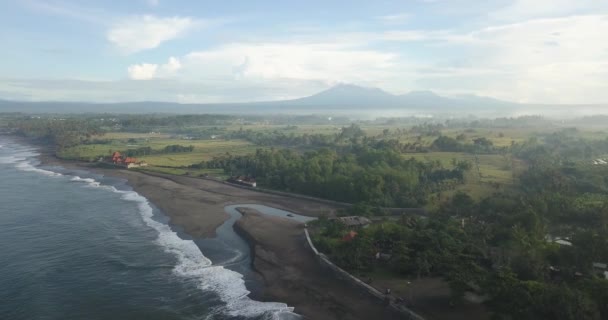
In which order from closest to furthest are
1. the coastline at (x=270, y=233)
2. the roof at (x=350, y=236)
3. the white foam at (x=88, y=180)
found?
the coastline at (x=270, y=233), the roof at (x=350, y=236), the white foam at (x=88, y=180)

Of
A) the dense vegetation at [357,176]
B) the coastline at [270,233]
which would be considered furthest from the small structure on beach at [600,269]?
the dense vegetation at [357,176]

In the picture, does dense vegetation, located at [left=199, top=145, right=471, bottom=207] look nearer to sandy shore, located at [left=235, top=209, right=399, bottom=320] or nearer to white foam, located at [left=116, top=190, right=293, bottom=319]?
sandy shore, located at [left=235, top=209, right=399, bottom=320]

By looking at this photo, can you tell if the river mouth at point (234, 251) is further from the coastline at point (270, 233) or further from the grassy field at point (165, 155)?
the grassy field at point (165, 155)

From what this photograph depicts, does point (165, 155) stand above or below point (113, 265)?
above

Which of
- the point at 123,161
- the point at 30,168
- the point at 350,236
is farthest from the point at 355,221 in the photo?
the point at 30,168

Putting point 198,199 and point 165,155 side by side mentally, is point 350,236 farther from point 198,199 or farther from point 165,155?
point 165,155

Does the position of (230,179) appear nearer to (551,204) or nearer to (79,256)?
(79,256)

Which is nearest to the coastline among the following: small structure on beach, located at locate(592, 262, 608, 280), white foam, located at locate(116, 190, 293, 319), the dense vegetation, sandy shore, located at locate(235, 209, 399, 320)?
sandy shore, located at locate(235, 209, 399, 320)
